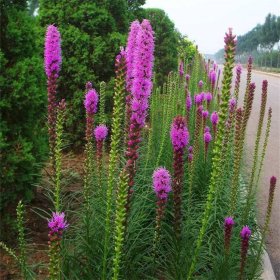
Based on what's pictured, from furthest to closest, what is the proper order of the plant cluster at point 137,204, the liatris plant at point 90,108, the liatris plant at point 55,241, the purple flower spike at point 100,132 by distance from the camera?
the purple flower spike at point 100,132
the liatris plant at point 90,108
the plant cluster at point 137,204
the liatris plant at point 55,241

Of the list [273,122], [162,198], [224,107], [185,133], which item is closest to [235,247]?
[162,198]

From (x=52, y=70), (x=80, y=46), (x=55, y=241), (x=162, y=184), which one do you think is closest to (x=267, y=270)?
(x=162, y=184)

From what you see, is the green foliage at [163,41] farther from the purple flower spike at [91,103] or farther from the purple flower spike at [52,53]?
the purple flower spike at [91,103]

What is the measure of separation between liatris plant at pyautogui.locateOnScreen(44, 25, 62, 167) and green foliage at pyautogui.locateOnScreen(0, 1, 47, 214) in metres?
1.10

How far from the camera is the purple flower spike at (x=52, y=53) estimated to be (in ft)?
11.6

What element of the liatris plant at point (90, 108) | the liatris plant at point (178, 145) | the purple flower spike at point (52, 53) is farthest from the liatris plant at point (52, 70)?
the liatris plant at point (178, 145)

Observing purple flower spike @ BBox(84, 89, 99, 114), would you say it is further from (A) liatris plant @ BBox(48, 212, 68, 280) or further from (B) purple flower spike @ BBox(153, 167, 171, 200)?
(A) liatris plant @ BBox(48, 212, 68, 280)

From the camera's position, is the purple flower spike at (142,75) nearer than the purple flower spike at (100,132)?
Yes

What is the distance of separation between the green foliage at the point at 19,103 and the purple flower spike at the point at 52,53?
111 centimetres

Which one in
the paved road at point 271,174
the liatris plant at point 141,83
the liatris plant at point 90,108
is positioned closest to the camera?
the liatris plant at point 141,83

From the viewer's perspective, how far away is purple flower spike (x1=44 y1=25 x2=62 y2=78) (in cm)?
353

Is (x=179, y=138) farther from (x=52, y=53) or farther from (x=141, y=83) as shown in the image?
(x=52, y=53)

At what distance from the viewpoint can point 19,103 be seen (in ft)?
15.1

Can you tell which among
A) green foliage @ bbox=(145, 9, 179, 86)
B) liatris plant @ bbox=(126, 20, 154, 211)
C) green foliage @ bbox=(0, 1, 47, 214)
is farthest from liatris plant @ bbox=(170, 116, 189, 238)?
green foliage @ bbox=(145, 9, 179, 86)
